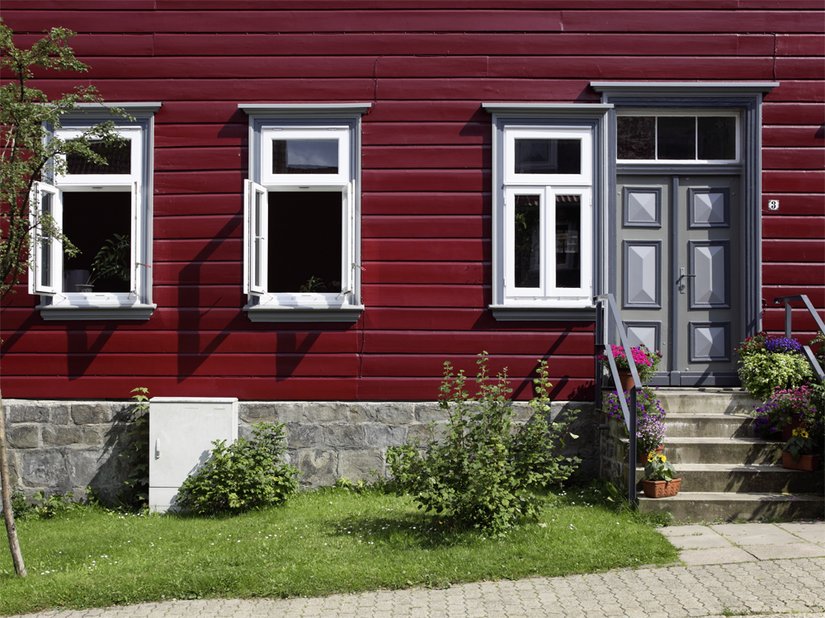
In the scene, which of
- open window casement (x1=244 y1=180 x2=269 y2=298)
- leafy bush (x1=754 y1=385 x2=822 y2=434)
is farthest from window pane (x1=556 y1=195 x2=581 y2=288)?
open window casement (x1=244 y1=180 x2=269 y2=298)

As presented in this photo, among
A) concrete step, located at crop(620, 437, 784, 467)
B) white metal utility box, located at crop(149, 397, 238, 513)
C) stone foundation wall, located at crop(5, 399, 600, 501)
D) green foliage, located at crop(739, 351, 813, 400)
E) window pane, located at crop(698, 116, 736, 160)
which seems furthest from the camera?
window pane, located at crop(698, 116, 736, 160)

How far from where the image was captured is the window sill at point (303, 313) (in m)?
9.20

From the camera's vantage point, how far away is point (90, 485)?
9234mm

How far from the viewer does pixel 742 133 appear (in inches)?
372

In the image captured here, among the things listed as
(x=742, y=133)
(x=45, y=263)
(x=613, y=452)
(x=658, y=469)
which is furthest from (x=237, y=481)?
(x=742, y=133)

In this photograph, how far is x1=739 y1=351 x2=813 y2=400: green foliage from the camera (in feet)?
28.2

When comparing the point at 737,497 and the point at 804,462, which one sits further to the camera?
the point at 804,462

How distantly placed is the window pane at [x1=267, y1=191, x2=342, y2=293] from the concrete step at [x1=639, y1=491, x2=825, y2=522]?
12.4 ft

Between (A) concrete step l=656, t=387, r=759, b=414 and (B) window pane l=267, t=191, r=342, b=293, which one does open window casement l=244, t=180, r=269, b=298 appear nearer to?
(B) window pane l=267, t=191, r=342, b=293

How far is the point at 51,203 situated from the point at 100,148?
0.76 metres

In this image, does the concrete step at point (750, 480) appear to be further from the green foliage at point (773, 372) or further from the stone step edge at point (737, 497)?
the green foliage at point (773, 372)

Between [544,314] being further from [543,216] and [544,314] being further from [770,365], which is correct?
[770,365]

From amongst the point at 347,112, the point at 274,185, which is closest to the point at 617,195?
the point at 347,112

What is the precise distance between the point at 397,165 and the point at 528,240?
1496mm
